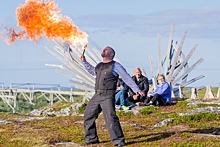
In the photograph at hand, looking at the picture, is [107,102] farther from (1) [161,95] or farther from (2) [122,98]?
(1) [161,95]

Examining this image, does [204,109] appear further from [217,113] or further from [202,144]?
[202,144]

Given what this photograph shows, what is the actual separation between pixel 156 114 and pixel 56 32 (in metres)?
6.33

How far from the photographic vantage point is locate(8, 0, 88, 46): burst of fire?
46.5ft

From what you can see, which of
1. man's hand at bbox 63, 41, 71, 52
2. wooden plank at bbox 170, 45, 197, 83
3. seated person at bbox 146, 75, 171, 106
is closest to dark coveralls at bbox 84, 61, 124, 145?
seated person at bbox 146, 75, 171, 106

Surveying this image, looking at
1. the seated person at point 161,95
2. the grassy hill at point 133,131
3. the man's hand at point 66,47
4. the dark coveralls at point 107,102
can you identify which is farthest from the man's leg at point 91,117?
the man's hand at point 66,47

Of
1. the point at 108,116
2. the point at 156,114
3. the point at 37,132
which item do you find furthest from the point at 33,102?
the point at 108,116

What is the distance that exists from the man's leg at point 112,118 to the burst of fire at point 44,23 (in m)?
2.20

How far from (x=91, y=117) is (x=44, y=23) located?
3.65m

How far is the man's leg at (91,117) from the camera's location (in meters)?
12.5

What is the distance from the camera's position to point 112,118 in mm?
12141

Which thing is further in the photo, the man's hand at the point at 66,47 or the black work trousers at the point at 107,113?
the man's hand at the point at 66,47

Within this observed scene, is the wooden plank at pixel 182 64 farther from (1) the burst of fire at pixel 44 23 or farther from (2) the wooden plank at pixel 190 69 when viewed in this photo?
(1) the burst of fire at pixel 44 23

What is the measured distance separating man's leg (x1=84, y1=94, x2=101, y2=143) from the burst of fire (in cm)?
199

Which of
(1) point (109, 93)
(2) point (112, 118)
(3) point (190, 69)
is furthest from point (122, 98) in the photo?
(2) point (112, 118)
